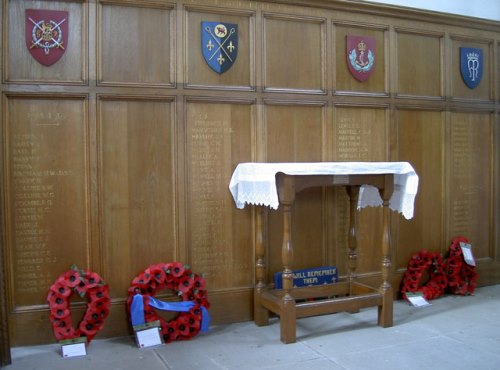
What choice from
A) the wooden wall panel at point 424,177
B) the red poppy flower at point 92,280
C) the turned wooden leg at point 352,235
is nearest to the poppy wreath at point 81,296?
the red poppy flower at point 92,280

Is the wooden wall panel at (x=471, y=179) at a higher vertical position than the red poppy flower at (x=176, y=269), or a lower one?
higher

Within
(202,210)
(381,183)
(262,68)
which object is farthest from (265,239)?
(262,68)

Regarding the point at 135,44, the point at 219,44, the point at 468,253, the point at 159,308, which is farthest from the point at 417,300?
the point at 135,44

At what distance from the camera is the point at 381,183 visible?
3.88 meters

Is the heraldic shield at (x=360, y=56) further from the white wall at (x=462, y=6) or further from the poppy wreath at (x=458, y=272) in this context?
the poppy wreath at (x=458, y=272)

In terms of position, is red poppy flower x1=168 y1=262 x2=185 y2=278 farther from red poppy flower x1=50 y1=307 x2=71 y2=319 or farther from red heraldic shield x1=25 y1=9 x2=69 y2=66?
red heraldic shield x1=25 y1=9 x2=69 y2=66

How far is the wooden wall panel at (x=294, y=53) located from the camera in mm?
4227

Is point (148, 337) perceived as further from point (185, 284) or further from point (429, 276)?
point (429, 276)

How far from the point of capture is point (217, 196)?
4.07 metres

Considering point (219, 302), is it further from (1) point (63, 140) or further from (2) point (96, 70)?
(2) point (96, 70)

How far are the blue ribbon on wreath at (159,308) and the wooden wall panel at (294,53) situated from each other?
1777 mm

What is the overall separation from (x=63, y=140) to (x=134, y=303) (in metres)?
1.22

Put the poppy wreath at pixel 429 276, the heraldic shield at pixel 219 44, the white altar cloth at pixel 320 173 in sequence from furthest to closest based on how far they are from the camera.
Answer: the poppy wreath at pixel 429 276 → the heraldic shield at pixel 219 44 → the white altar cloth at pixel 320 173

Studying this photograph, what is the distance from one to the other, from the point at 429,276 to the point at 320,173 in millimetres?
1976
